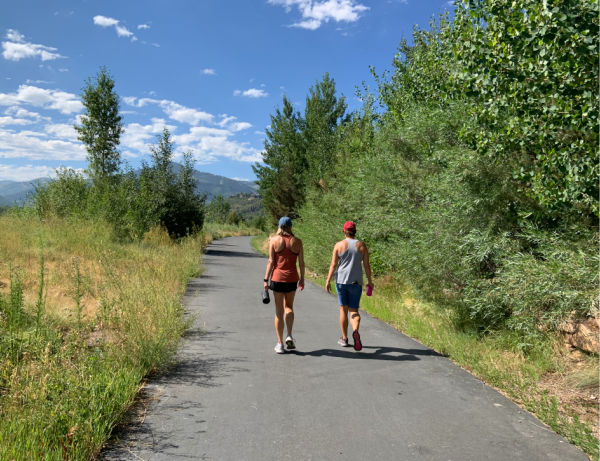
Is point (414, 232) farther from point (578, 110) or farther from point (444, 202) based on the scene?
point (578, 110)

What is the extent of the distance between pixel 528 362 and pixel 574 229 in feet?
6.79

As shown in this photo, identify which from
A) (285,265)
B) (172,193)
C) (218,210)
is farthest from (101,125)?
(218,210)

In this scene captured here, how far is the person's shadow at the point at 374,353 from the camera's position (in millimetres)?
6570

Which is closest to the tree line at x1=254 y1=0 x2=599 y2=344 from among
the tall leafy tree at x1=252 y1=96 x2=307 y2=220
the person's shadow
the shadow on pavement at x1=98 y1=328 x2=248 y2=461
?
the person's shadow

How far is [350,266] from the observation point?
7062 mm

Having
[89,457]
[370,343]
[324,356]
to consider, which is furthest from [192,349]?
[89,457]

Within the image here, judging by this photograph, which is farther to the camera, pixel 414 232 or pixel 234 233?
pixel 234 233

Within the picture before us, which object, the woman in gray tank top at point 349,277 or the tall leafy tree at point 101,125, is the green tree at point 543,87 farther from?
the tall leafy tree at point 101,125

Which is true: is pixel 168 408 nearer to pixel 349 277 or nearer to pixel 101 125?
pixel 349 277

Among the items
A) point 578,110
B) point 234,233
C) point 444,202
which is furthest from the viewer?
point 234,233

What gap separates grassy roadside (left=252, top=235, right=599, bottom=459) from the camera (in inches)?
171

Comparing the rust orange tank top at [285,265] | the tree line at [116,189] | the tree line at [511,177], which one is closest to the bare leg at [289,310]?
the rust orange tank top at [285,265]

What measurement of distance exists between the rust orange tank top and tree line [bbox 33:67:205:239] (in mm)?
15057

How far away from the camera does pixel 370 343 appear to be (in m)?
7.43
